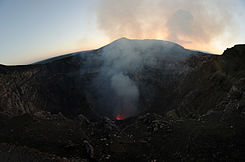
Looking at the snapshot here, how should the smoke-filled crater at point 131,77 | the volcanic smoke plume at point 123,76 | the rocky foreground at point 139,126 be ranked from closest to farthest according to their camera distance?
the rocky foreground at point 139,126 < the smoke-filled crater at point 131,77 < the volcanic smoke plume at point 123,76

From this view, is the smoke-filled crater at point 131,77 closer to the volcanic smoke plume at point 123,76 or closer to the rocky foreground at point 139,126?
the volcanic smoke plume at point 123,76

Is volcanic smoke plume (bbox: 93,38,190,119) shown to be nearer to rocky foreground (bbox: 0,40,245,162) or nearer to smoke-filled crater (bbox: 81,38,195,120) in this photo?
smoke-filled crater (bbox: 81,38,195,120)

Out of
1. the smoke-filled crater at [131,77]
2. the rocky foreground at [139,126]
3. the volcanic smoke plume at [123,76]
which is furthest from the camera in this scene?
the volcanic smoke plume at [123,76]

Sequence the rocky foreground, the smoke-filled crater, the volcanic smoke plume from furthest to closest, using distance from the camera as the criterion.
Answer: the volcanic smoke plume < the smoke-filled crater < the rocky foreground

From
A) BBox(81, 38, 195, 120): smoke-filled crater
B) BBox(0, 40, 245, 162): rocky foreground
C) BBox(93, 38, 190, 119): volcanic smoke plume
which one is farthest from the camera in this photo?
BBox(93, 38, 190, 119): volcanic smoke plume

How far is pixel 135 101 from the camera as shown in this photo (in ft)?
145

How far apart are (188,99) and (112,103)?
23.9 m

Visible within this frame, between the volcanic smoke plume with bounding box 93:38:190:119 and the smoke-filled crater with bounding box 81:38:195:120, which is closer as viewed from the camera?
the smoke-filled crater with bounding box 81:38:195:120

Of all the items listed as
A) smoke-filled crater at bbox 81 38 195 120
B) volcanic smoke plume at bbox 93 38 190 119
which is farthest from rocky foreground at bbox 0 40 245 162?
volcanic smoke plume at bbox 93 38 190 119

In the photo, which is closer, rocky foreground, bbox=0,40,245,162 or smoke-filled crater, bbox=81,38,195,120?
rocky foreground, bbox=0,40,245,162

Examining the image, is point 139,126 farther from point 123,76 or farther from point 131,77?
point 123,76

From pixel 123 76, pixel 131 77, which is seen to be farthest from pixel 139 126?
pixel 123 76

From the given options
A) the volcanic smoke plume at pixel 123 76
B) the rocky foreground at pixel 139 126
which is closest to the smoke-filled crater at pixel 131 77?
the volcanic smoke plume at pixel 123 76

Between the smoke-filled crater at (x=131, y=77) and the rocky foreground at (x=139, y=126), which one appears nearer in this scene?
the rocky foreground at (x=139, y=126)
